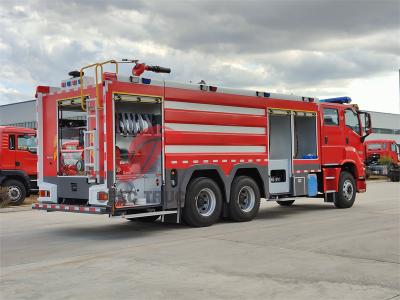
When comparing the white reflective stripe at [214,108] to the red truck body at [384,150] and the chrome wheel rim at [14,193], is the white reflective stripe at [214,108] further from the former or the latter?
the red truck body at [384,150]

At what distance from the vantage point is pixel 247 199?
481 inches

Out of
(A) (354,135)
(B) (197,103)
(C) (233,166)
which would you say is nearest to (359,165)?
(A) (354,135)

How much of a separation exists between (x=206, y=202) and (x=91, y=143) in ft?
9.32

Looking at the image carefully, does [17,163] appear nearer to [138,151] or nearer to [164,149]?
[138,151]

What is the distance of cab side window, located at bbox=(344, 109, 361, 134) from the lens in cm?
1501

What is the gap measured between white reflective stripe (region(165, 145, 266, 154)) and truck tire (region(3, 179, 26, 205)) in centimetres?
859


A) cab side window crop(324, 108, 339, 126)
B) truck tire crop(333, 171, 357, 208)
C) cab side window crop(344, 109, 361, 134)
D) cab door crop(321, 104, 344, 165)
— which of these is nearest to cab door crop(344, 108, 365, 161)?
cab side window crop(344, 109, 361, 134)

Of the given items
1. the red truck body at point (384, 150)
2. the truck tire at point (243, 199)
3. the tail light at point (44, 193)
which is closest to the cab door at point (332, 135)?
the truck tire at point (243, 199)

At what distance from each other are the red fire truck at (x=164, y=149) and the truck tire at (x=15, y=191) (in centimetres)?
640

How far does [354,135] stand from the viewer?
15.2 m

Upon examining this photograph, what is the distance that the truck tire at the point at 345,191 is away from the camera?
47.6 ft

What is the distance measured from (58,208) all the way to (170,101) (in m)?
3.11

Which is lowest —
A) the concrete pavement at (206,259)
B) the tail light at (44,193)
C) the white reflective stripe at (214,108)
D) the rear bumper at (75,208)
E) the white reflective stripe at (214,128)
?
the concrete pavement at (206,259)

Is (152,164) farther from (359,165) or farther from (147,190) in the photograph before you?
(359,165)
